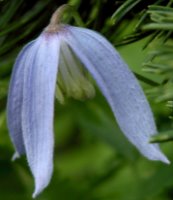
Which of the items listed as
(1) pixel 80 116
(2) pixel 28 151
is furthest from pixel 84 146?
Result: (2) pixel 28 151

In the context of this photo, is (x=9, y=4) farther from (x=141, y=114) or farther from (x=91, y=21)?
(x=141, y=114)
